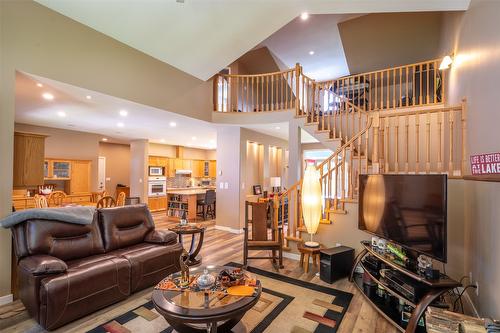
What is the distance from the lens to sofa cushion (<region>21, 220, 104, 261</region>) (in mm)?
2568

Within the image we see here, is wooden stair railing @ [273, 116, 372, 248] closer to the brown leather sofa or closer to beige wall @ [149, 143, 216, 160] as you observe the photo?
the brown leather sofa


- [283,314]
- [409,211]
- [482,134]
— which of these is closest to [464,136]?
[482,134]

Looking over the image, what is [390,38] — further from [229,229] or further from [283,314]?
[283,314]

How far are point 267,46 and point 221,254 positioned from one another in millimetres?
6225

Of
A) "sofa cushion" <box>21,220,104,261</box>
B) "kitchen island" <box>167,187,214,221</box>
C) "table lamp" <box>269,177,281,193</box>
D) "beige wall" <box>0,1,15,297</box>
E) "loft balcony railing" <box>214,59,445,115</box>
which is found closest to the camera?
"sofa cushion" <box>21,220,104,261</box>

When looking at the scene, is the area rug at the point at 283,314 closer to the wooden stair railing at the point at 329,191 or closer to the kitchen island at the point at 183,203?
the wooden stair railing at the point at 329,191

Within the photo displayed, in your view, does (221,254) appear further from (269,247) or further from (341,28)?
(341,28)

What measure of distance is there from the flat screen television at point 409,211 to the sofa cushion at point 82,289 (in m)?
3.00

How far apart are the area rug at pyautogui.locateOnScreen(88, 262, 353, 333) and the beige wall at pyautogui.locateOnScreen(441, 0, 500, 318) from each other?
131 centimetres

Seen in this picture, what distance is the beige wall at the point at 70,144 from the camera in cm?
668

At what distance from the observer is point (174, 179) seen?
32.6 feet

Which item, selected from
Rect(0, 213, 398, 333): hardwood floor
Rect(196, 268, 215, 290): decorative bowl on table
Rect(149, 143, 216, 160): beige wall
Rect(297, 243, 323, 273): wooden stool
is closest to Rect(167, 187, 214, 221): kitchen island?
Rect(149, 143, 216, 160): beige wall

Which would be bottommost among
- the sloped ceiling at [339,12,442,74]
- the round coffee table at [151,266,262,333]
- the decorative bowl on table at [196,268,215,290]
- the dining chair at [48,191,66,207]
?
the round coffee table at [151,266,262,333]

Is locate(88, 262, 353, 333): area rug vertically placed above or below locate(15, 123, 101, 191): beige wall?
below
